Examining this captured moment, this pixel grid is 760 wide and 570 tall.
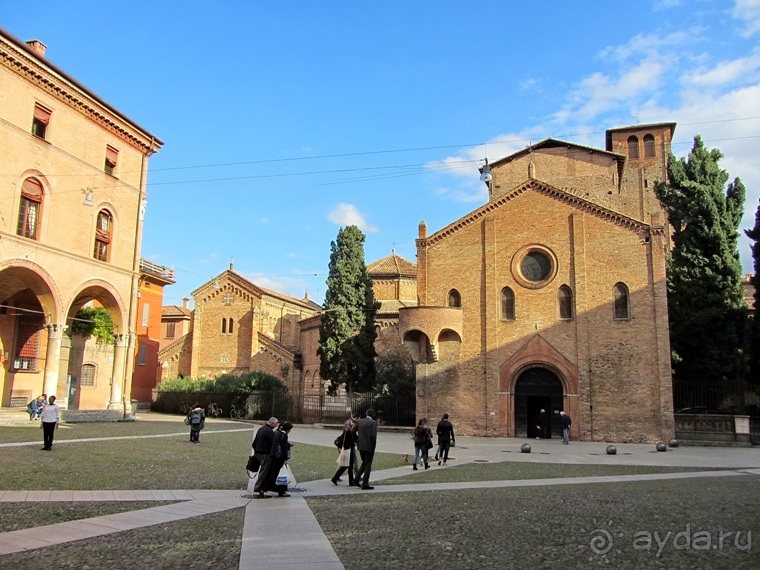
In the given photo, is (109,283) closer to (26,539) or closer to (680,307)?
(26,539)

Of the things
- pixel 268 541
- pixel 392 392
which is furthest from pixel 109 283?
pixel 268 541

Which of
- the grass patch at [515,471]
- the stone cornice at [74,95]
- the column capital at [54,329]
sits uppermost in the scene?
the stone cornice at [74,95]

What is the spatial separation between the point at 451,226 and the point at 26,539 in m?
26.2

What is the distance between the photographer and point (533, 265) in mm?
29625

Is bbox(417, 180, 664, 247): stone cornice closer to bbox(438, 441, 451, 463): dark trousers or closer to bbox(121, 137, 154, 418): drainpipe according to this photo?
bbox(121, 137, 154, 418): drainpipe

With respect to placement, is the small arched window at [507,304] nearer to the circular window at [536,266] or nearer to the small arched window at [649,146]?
the circular window at [536,266]

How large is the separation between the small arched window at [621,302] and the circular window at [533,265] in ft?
9.90

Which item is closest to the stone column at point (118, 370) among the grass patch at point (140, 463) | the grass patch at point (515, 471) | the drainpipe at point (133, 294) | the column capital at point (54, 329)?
the drainpipe at point (133, 294)

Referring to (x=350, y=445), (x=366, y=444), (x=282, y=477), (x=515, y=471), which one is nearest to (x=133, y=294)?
(x=350, y=445)

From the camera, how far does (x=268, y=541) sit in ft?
23.0

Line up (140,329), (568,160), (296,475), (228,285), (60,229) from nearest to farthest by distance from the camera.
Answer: (296,475), (60,229), (568,160), (140,329), (228,285)

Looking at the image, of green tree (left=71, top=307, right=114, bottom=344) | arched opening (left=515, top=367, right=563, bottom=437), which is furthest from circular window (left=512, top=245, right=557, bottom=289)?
green tree (left=71, top=307, right=114, bottom=344)

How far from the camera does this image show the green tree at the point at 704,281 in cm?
2791

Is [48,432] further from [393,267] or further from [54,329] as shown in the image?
[393,267]
